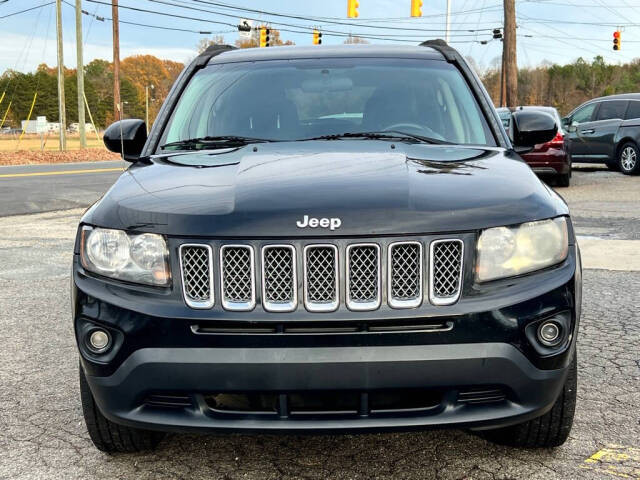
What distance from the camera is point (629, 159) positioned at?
17859 mm

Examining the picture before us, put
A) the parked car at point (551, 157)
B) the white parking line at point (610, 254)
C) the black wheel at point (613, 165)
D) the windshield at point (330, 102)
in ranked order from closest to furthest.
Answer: the windshield at point (330, 102), the white parking line at point (610, 254), the parked car at point (551, 157), the black wheel at point (613, 165)

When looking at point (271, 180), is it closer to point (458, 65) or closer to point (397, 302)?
point (397, 302)

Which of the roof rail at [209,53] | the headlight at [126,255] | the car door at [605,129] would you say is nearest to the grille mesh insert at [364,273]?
the headlight at [126,255]

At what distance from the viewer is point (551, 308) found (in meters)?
2.54

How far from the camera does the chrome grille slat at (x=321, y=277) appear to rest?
246 cm

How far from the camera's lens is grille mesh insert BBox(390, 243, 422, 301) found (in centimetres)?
247

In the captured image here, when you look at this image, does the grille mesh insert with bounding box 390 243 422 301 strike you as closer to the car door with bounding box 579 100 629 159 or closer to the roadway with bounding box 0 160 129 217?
the roadway with bounding box 0 160 129 217

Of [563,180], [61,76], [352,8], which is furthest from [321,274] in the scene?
[61,76]

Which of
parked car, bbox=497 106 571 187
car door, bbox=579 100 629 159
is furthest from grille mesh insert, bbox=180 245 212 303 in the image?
car door, bbox=579 100 629 159

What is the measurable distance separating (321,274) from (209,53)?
2.51 m

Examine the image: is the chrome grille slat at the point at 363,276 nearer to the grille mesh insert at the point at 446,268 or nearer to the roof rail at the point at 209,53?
the grille mesh insert at the point at 446,268

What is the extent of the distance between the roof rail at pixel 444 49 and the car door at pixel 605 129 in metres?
14.6

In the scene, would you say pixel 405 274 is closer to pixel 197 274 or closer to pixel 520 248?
pixel 520 248

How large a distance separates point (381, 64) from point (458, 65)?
0.42m
